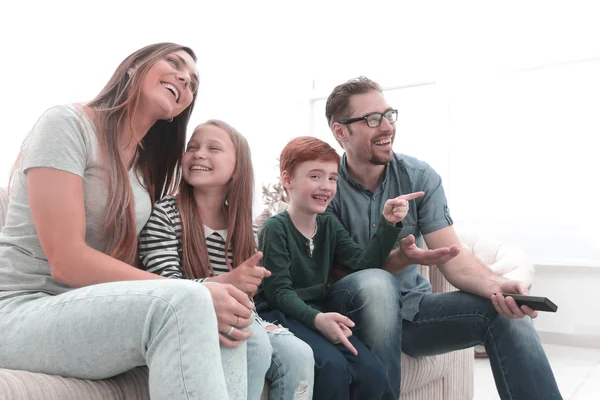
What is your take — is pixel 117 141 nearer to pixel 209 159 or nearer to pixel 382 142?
pixel 209 159

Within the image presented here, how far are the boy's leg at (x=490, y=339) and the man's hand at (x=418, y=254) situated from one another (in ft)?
0.41

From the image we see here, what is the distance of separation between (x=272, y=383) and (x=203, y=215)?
1.63 feet

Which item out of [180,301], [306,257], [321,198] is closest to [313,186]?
[321,198]

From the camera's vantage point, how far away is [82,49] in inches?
128

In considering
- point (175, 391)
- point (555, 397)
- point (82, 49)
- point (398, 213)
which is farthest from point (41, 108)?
point (555, 397)

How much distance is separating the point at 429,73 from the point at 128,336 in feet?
12.6

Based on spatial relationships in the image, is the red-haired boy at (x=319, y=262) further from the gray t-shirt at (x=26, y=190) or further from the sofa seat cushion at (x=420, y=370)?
the gray t-shirt at (x=26, y=190)

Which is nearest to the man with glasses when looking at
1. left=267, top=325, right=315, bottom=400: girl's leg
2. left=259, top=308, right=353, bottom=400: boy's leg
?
left=259, top=308, right=353, bottom=400: boy's leg

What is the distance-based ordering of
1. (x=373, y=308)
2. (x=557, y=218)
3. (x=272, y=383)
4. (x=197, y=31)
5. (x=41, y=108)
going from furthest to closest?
(x=197, y=31) < (x=557, y=218) < (x=41, y=108) < (x=373, y=308) < (x=272, y=383)

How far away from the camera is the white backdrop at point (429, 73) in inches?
124

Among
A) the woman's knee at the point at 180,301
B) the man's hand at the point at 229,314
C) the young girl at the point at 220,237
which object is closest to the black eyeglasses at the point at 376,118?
the young girl at the point at 220,237

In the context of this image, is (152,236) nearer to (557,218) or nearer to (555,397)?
(555,397)

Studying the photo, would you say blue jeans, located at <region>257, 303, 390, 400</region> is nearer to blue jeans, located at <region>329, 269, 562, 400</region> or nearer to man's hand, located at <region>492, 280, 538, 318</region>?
blue jeans, located at <region>329, 269, 562, 400</region>

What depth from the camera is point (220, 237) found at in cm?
155
